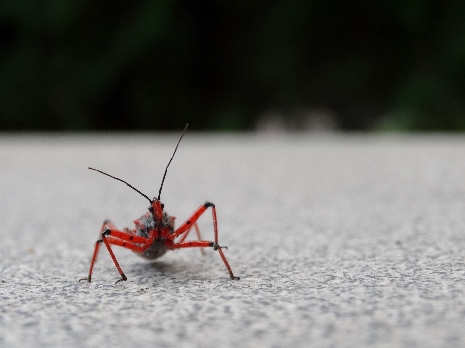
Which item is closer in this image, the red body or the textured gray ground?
the textured gray ground

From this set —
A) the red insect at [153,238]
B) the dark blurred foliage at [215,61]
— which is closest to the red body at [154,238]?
the red insect at [153,238]

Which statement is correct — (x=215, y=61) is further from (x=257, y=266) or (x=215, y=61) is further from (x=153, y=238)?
(x=153, y=238)

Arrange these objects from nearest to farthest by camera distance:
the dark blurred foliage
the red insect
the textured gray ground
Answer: the textured gray ground
the red insect
the dark blurred foliage

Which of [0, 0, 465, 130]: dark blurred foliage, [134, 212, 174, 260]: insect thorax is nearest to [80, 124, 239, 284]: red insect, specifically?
[134, 212, 174, 260]: insect thorax

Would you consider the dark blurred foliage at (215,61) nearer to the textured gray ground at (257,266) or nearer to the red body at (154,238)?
the textured gray ground at (257,266)

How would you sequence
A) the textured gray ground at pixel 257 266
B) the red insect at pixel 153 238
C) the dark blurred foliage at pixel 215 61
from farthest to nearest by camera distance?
1. the dark blurred foliage at pixel 215 61
2. the red insect at pixel 153 238
3. the textured gray ground at pixel 257 266

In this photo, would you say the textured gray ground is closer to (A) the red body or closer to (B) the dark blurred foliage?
(A) the red body

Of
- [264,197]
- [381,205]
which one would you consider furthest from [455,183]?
[264,197]
